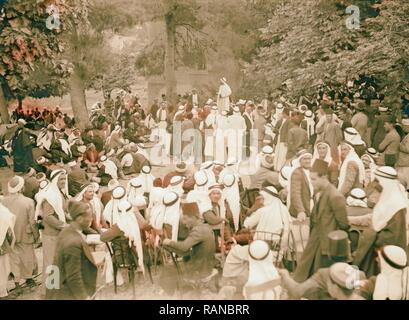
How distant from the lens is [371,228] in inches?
308

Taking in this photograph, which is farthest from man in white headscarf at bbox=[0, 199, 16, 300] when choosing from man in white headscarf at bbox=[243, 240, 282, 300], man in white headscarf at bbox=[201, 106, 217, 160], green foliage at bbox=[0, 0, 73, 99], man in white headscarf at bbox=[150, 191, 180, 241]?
man in white headscarf at bbox=[243, 240, 282, 300]

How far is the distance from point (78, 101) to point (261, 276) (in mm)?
3706

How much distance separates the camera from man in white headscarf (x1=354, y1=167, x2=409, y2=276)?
25.4 ft

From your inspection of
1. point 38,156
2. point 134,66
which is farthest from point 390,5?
point 38,156

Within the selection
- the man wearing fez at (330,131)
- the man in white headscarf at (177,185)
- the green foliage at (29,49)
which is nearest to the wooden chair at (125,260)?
the man in white headscarf at (177,185)

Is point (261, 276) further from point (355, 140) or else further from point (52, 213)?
point (52, 213)

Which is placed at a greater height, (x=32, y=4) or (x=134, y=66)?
(x=32, y=4)

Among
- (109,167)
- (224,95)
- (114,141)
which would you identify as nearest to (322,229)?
(224,95)

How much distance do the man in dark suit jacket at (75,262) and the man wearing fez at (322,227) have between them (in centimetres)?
278

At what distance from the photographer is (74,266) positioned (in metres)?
7.89

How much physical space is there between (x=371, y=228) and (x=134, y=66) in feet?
13.3

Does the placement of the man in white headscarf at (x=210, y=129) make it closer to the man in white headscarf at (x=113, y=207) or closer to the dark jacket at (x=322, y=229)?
the man in white headscarf at (x=113, y=207)

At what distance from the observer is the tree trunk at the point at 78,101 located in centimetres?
876

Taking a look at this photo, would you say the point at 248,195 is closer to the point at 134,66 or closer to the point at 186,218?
the point at 186,218
